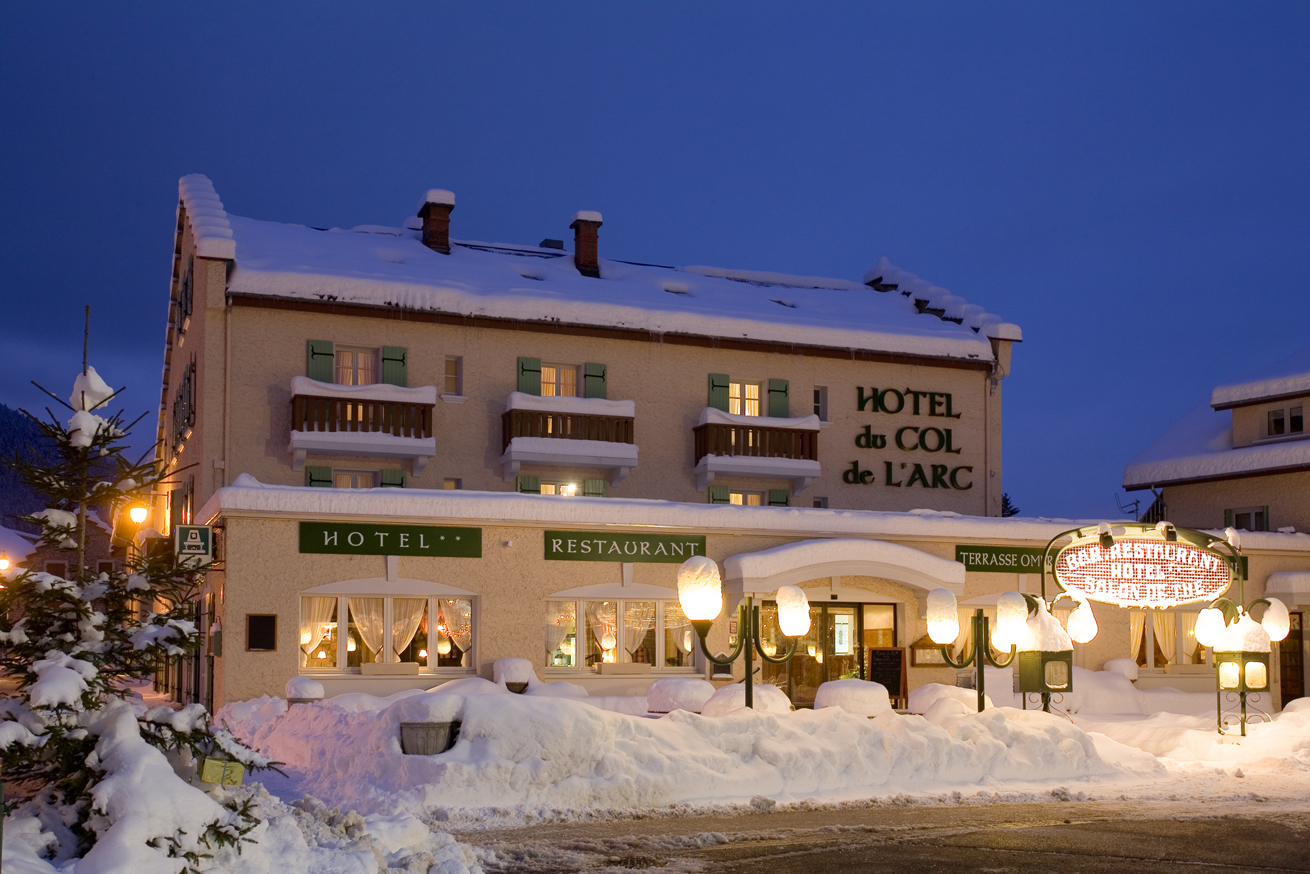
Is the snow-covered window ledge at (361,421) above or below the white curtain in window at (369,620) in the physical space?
above

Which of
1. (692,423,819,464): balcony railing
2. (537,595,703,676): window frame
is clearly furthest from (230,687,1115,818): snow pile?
(692,423,819,464): balcony railing

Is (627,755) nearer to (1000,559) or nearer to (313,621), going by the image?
(313,621)

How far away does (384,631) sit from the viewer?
77.1 ft

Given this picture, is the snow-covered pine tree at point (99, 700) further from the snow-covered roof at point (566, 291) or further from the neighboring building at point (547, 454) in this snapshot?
the snow-covered roof at point (566, 291)

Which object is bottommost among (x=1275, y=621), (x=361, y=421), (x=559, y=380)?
(x=1275, y=621)

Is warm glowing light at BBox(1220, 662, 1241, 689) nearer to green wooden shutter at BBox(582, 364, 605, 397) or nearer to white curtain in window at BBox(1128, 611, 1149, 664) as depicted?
white curtain in window at BBox(1128, 611, 1149, 664)

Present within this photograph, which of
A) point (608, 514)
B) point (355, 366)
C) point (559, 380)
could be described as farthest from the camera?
point (559, 380)

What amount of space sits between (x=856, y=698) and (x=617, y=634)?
639 centimetres

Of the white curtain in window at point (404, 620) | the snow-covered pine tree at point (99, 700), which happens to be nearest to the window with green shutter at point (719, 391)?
the white curtain in window at point (404, 620)

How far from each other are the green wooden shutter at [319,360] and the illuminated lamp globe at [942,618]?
47.8 ft

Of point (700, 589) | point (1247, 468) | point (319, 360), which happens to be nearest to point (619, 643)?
point (700, 589)

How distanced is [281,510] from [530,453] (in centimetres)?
814

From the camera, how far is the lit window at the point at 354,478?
29328 mm

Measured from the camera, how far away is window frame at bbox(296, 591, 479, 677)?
906 inches
